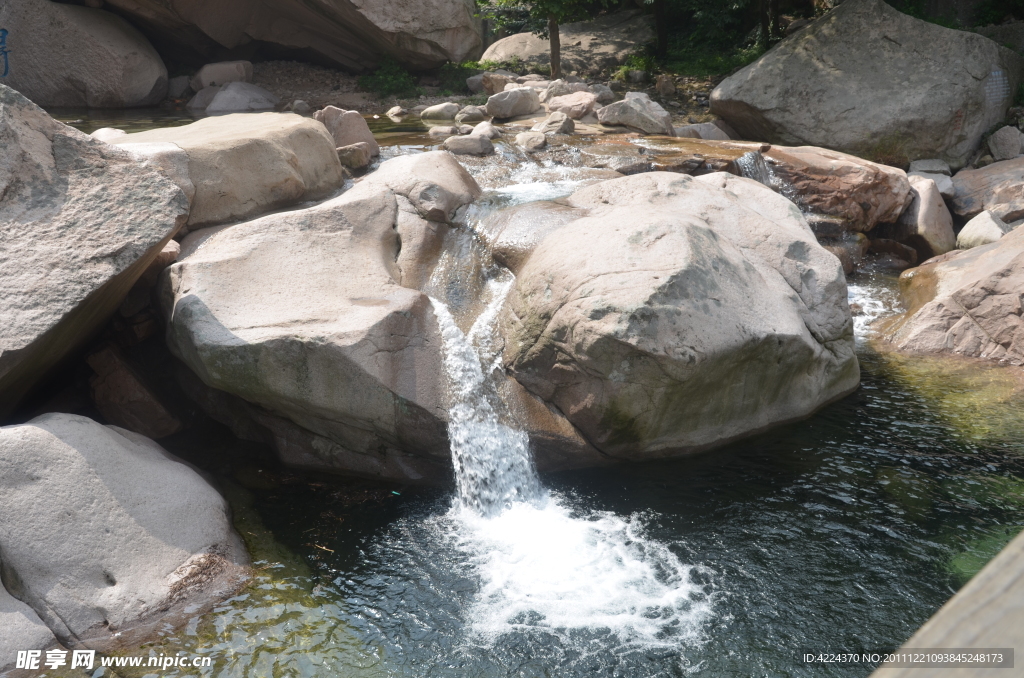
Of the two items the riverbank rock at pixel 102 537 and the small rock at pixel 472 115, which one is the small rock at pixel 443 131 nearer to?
the small rock at pixel 472 115

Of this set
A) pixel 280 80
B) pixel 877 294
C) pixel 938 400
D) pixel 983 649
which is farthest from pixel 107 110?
pixel 983 649

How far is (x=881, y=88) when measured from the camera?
38.7 ft

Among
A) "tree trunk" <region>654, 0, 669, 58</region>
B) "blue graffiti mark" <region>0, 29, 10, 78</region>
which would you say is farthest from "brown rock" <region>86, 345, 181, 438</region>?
"tree trunk" <region>654, 0, 669, 58</region>

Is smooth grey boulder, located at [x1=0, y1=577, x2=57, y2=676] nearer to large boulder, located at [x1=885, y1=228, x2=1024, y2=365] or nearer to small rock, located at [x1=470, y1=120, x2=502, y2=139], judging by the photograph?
large boulder, located at [x1=885, y1=228, x2=1024, y2=365]

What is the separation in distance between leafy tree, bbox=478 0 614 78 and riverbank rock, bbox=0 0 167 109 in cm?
877

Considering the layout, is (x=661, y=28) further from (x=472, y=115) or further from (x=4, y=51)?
(x=4, y=51)

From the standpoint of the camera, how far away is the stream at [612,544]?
4148mm

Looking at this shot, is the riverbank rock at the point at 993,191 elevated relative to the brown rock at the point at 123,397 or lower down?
elevated

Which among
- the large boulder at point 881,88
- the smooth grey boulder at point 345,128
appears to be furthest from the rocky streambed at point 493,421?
the large boulder at point 881,88

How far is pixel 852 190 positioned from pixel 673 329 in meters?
5.57

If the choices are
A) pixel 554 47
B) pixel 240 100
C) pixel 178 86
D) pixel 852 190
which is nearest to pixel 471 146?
pixel 852 190

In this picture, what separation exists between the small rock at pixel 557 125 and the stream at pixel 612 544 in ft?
19.7

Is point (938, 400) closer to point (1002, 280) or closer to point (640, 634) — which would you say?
point (1002, 280)

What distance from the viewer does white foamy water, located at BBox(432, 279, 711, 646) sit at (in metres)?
4.34
